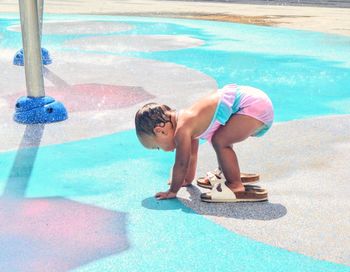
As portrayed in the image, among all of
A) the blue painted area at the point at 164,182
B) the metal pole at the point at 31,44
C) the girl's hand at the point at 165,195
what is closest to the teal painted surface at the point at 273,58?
the blue painted area at the point at 164,182

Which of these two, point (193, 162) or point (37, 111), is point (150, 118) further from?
point (37, 111)

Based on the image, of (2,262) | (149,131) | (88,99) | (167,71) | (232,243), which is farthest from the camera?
(167,71)

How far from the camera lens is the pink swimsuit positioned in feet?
12.2

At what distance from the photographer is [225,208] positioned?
146 inches

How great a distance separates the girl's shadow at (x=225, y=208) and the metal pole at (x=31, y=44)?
2515mm

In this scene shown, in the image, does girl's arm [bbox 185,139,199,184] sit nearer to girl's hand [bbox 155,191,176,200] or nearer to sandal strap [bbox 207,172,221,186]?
sandal strap [bbox 207,172,221,186]

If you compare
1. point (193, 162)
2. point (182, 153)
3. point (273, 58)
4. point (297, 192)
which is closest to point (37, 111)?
point (193, 162)

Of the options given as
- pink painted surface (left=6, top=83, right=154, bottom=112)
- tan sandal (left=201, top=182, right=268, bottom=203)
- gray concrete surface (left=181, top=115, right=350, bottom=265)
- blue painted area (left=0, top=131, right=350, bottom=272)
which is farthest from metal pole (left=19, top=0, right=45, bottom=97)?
tan sandal (left=201, top=182, right=268, bottom=203)

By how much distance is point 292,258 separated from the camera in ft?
9.95

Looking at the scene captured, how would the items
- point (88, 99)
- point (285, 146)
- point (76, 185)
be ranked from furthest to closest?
point (88, 99), point (285, 146), point (76, 185)

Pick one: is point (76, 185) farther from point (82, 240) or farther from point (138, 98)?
point (138, 98)

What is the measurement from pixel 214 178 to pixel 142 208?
64cm

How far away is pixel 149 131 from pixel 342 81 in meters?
5.27

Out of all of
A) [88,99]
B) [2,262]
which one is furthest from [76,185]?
[88,99]
